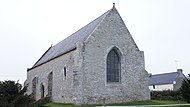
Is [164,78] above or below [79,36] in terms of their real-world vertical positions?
below

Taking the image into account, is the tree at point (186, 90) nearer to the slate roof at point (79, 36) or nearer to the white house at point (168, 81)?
the slate roof at point (79, 36)

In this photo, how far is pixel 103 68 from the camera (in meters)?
23.5

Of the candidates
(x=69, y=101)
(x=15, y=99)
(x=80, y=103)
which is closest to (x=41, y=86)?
(x=69, y=101)

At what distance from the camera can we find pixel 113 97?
2345 cm

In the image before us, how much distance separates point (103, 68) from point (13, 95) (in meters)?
17.9

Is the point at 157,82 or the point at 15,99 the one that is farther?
the point at 157,82

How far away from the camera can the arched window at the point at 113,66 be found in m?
24.1

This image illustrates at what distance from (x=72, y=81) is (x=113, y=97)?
4149mm

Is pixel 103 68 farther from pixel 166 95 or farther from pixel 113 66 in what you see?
pixel 166 95

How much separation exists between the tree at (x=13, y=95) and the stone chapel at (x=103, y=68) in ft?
52.7

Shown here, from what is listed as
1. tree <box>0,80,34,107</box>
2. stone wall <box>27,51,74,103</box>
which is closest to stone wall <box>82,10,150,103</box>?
stone wall <box>27,51,74,103</box>

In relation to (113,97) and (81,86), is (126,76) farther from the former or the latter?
(81,86)

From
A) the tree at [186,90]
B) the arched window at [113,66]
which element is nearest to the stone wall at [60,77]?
→ the arched window at [113,66]

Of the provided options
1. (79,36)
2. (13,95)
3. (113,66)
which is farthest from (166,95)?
(13,95)
